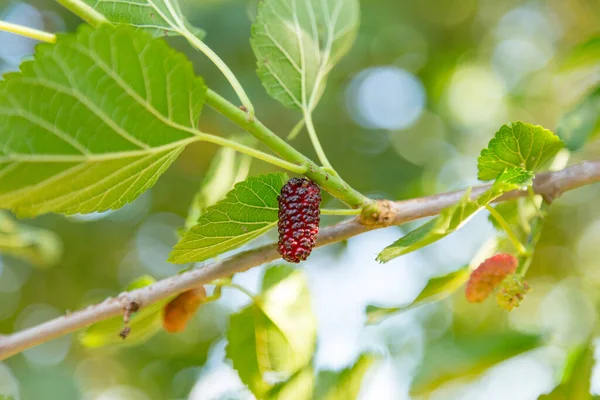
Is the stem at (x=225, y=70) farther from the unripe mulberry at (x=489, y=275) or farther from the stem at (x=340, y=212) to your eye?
the unripe mulberry at (x=489, y=275)

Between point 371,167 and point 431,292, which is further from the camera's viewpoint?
point 371,167

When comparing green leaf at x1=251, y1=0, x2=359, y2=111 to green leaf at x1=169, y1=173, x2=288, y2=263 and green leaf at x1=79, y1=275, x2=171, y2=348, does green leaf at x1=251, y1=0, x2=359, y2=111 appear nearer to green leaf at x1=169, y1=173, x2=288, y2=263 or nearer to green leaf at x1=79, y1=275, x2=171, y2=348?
green leaf at x1=169, y1=173, x2=288, y2=263

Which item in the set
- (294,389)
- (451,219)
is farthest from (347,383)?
(451,219)

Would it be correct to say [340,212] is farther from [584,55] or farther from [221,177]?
[584,55]

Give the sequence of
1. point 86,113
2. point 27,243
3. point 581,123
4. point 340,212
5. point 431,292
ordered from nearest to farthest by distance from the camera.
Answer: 1. point 86,113
2. point 340,212
3. point 431,292
4. point 581,123
5. point 27,243

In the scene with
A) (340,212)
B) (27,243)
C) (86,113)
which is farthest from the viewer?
(27,243)

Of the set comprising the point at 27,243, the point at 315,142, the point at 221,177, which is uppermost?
the point at 27,243

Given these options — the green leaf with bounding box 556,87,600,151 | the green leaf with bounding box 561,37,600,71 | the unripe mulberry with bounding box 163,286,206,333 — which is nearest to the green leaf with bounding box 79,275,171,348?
the unripe mulberry with bounding box 163,286,206,333

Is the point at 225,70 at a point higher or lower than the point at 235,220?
higher
